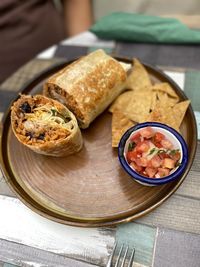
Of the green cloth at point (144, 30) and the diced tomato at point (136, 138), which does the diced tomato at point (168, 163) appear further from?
the green cloth at point (144, 30)

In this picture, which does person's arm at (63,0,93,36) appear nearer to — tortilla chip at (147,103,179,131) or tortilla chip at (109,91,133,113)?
tortilla chip at (109,91,133,113)

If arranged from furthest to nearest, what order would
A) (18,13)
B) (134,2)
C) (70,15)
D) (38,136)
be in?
(134,2) → (70,15) → (18,13) → (38,136)

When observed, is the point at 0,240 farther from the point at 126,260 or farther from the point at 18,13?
the point at 18,13

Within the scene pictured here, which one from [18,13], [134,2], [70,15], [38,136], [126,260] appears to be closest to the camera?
[126,260]

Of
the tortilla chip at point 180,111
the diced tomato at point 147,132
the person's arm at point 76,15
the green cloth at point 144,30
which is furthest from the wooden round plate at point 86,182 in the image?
the person's arm at point 76,15

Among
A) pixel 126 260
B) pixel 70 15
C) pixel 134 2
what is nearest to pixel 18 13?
pixel 70 15

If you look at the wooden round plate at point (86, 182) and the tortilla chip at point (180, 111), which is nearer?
the wooden round plate at point (86, 182)
